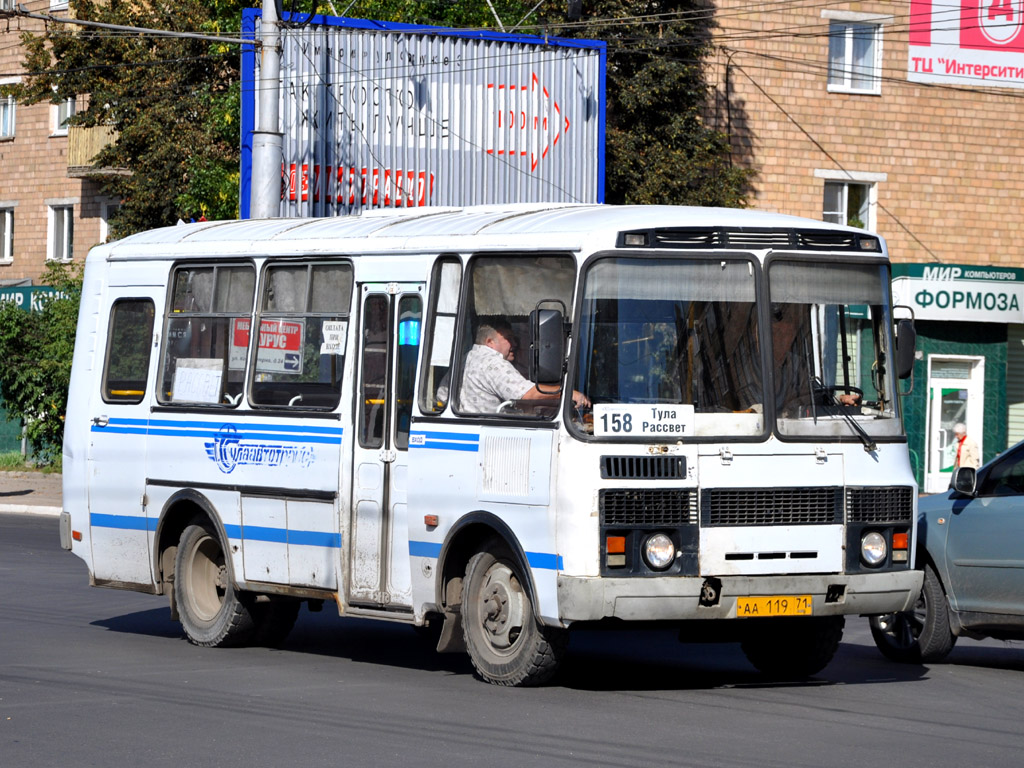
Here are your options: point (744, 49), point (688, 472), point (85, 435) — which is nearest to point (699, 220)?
point (688, 472)

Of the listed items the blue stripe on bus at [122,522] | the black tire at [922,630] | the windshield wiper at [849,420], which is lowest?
the black tire at [922,630]

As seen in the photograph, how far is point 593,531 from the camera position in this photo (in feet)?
30.4

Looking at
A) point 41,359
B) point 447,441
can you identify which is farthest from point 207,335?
point 41,359

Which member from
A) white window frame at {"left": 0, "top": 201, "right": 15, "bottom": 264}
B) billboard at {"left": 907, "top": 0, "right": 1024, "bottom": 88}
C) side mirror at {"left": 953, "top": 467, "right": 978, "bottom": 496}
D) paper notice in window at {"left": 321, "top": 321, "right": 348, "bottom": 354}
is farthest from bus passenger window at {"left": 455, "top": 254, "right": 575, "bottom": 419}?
white window frame at {"left": 0, "top": 201, "right": 15, "bottom": 264}

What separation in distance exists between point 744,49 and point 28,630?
947 inches

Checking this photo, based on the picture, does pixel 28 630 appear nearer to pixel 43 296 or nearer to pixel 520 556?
pixel 520 556

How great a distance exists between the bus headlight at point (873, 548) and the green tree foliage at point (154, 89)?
2114cm

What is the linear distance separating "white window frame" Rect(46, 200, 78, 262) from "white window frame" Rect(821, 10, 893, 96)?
18074 millimetres

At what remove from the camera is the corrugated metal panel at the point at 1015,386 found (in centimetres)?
3488

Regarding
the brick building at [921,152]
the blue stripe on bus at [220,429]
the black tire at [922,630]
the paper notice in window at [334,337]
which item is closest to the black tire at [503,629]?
the blue stripe on bus at [220,429]

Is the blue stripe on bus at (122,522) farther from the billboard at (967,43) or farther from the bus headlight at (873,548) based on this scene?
the billboard at (967,43)

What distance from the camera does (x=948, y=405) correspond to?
34281mm

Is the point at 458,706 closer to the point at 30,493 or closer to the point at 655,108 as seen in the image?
the point at 30,493

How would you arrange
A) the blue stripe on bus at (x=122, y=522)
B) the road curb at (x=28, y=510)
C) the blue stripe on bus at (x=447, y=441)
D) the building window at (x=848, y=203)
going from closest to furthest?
the blue stripe on bus at (x=447, y=441) → the blue stripe on bus at (x=122, y=522) → the road curb at (x=28, y=510) → the building window at (x=848, y=203)
